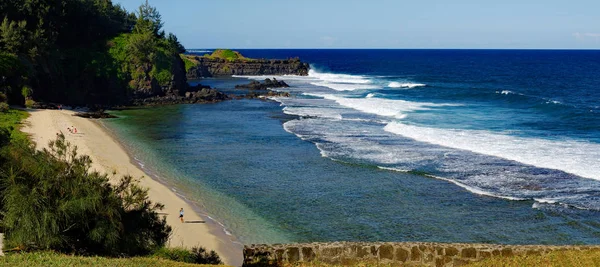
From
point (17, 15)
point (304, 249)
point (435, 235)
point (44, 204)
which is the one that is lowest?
point (435, 235)

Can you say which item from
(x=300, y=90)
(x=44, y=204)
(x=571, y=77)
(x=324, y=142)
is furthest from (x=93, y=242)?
(x=571, y=77)

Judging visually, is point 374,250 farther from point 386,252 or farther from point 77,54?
point 77,54

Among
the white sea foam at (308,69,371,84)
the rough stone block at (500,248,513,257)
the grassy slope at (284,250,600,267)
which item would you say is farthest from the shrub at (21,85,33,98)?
the white sea foam at (308,69,371,84)

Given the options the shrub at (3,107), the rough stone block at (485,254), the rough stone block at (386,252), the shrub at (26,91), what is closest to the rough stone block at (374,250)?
the rough stone block at (386,252)

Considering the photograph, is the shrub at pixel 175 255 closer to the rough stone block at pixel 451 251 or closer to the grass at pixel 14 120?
the rough stone block at pixel 451 251

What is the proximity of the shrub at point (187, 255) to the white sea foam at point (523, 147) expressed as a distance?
21.3 m

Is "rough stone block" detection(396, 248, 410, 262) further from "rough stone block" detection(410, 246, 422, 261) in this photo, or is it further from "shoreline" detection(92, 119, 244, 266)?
"shoreline" detection(92, 119, 244, 266)

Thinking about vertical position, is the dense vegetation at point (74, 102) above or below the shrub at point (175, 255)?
above

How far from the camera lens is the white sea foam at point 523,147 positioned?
3197 cm

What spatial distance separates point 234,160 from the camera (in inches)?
1358

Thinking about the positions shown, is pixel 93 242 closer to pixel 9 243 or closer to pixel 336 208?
pixel 9 243

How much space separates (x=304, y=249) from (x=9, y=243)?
758 centimetres

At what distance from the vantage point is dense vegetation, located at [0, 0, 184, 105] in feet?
180

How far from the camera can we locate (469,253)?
14.8 meters
